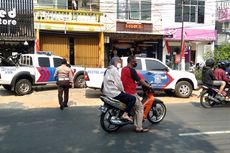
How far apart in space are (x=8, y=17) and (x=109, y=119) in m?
15.9

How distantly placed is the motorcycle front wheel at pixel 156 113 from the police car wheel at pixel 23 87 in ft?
25.4

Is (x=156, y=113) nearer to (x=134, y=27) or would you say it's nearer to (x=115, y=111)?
(x=115, y=111)

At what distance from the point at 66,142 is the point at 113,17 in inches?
684

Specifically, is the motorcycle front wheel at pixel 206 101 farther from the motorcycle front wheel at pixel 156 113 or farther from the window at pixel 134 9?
the window at pixel 134 9

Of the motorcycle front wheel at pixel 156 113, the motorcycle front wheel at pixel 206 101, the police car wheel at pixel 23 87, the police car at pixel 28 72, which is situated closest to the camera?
the motorcycle front wheel at pixel 156 113

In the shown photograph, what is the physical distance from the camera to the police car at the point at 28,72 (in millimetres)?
14125

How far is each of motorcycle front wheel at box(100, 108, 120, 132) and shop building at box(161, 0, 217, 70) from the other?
1737 cm

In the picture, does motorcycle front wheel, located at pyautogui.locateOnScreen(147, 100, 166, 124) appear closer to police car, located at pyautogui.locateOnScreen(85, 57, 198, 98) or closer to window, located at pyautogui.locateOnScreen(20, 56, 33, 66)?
police car, located at pyautogui.locateOnScreen(85, 57, 198, 98)

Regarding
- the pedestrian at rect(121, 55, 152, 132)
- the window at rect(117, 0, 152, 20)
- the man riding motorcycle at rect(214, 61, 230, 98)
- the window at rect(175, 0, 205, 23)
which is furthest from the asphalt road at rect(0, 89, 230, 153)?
the window at rect(175, 0, 205, 23)

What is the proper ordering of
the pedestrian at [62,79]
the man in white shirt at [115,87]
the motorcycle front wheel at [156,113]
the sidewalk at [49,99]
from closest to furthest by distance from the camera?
1. the man in white shirt at [115,87]
2. the motorcycle front wheel at [156,113]
3. the pedestrian at [62,79]
4. the sidewalk at [49,99]

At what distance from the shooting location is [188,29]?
2514cm

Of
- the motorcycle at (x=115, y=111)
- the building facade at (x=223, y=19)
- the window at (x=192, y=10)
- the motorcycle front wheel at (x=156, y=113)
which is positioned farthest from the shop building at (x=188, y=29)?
the motorcycle at (x=115, y=111)

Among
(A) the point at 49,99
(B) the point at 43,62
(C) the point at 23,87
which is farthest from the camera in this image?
(B) the point at 43,62

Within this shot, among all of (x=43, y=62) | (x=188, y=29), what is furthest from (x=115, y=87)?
(x=188, y=29)
